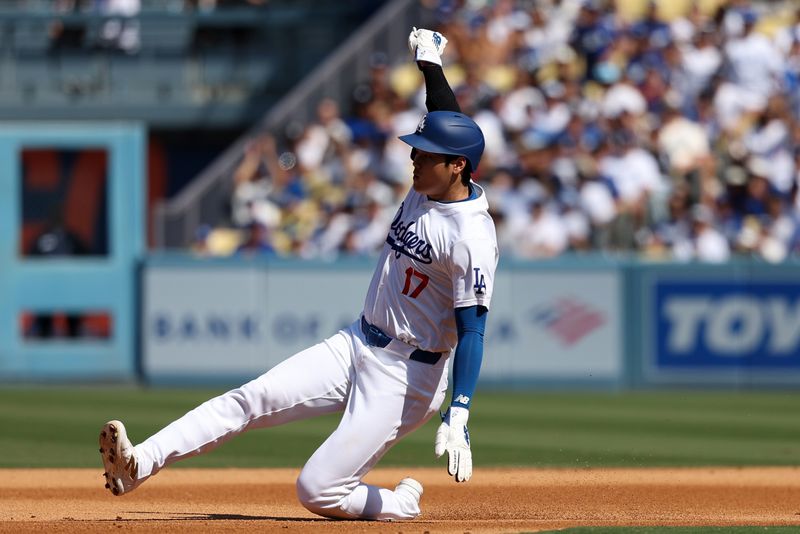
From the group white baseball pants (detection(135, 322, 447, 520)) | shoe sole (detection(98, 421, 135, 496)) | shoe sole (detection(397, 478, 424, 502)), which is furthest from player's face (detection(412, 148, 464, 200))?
shoe sole (detection(98, 421, 135, 496))

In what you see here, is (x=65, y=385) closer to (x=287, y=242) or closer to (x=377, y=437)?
(x=287, y=242)

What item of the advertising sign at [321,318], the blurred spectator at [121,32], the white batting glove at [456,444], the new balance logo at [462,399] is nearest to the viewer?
the white batting glove at [456,444]

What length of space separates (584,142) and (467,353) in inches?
413

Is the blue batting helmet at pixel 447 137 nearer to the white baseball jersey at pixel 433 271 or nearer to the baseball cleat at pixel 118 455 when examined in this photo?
the white baseball jersey at pixel 433 271

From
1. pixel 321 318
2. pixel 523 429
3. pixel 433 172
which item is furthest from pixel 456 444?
pixel 321 318

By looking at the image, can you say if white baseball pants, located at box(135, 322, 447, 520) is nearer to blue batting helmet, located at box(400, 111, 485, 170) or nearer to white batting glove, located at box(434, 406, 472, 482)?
white batting glove, located at box(434, 406, 472, 482)

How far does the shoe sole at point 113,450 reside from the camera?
17.9 feet

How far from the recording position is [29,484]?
7957 mm

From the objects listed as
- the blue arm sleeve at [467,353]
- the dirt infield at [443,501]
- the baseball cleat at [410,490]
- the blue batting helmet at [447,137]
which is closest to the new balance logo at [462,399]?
the blue arm sleeve at [467,353]

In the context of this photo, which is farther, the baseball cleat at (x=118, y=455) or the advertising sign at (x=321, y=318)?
the advertising sign at (x=321, y=318)

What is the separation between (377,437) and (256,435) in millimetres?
5502

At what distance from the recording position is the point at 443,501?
7.52 metres

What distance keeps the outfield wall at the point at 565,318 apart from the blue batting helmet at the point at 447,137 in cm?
884

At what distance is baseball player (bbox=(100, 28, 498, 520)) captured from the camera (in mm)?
5664
